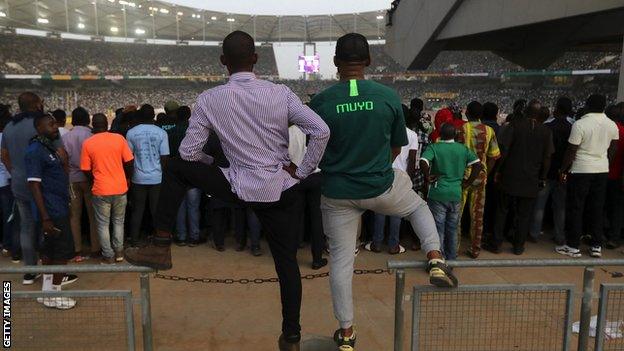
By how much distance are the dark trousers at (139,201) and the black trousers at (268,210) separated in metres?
3.32

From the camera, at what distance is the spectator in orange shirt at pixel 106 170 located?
5.05 metres

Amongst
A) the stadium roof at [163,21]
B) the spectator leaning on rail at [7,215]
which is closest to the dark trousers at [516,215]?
the spectator leaning on rail at [7,215]

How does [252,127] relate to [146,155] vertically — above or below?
above

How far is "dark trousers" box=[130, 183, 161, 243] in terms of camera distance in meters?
5.71

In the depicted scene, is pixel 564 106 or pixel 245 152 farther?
pixel 564 106

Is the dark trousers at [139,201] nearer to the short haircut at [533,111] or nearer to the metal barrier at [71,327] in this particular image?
the metal barrier at [71,327]

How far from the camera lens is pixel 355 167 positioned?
105 inches

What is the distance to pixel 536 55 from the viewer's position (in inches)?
533

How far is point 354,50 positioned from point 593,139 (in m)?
4.19

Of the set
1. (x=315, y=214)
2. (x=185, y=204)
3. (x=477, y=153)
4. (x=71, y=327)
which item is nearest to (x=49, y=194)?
(x=71, y=327)

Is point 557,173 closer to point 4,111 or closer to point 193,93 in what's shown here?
point 4,111

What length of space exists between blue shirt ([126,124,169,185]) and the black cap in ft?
11.7

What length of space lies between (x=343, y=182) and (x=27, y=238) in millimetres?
3922

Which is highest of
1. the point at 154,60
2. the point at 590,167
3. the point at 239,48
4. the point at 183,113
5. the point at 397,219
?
the point at 154,60
